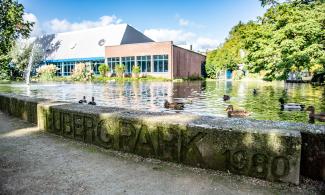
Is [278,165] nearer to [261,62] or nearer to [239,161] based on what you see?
[239,161]

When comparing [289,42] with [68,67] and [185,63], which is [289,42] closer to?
[185,63]

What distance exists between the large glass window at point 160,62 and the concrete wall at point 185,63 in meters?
1.58

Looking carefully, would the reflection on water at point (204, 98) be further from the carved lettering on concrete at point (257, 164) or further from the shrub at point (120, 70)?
the shrub at point (120, 70)

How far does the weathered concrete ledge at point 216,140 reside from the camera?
3.51 metres

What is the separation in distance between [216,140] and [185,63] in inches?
A: 2069

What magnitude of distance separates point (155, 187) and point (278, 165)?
1480 mm

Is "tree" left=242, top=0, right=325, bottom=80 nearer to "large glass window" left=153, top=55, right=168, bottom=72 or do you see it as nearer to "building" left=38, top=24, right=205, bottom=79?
"large glass window" left=153, top=55, right=168, bottom=72

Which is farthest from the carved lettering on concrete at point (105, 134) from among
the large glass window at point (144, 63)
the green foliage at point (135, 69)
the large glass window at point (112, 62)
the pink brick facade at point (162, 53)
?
the large glass window at point (112, 62)

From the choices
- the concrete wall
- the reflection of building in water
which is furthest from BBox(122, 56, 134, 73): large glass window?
the reflection of building in water

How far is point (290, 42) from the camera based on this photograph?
54.9ft

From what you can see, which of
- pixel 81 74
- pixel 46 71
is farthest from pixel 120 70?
pixel 46 71

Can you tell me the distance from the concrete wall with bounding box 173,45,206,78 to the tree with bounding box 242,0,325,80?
1200 inches

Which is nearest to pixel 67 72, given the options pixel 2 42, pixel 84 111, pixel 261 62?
pixel 2 42

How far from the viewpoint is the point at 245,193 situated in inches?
131
